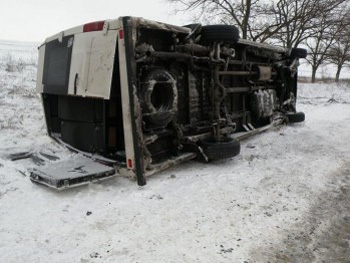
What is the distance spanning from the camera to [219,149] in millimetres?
4695

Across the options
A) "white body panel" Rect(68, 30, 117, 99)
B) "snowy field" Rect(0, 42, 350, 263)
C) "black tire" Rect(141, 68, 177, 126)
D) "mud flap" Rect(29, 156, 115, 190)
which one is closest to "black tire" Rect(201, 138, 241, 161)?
"snowy field" Rect(0, 42, 350, 263)

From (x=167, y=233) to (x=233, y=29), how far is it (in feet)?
9.89

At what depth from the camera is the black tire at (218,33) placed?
4750 mm

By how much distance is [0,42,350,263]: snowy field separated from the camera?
2650 mm

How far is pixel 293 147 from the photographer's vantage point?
606cm

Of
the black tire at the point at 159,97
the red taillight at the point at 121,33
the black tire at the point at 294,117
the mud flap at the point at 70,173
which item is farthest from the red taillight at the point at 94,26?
the black tire at the point at 294,117

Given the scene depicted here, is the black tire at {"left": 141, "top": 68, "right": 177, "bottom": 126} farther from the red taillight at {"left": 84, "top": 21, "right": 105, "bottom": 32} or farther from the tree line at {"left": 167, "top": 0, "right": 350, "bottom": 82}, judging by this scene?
the tree line at {"left": 167, "top": 0, "right": 350, "bottom": 82}

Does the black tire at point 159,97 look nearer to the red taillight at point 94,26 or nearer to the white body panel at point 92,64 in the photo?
the white body panel at point 92,64

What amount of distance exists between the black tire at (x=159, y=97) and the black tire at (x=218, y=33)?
0.90 metres

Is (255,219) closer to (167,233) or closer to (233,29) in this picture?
(167,233)

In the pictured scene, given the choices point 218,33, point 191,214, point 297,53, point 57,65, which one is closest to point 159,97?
point 218,33

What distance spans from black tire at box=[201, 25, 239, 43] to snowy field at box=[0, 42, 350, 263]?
1.67 metres

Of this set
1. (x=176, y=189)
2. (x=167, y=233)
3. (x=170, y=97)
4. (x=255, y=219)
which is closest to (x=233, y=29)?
(x=170, y=97)

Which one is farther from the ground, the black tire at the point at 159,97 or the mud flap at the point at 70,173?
the black tire at the point at 159,97
